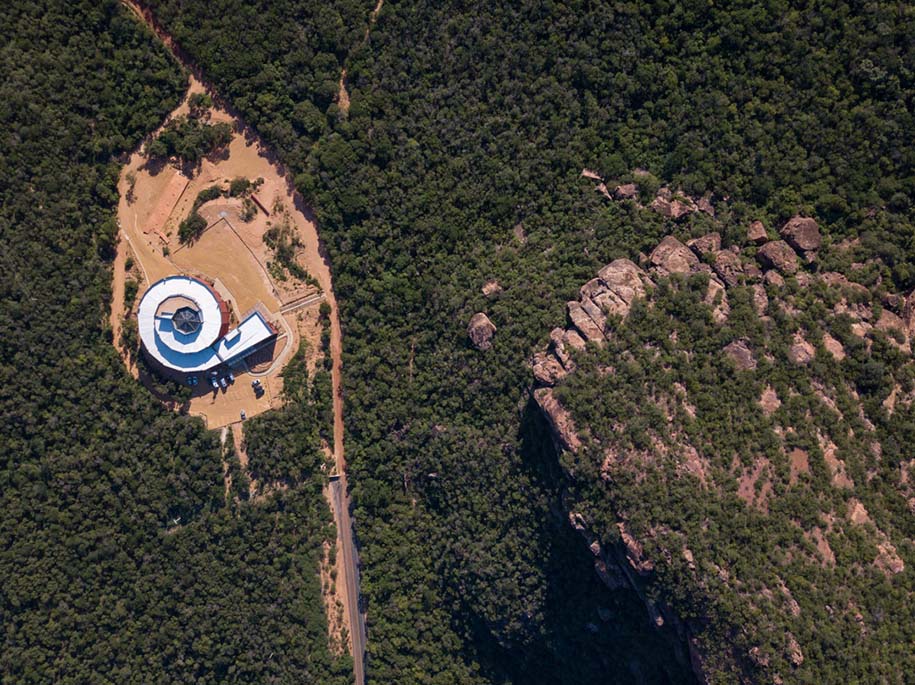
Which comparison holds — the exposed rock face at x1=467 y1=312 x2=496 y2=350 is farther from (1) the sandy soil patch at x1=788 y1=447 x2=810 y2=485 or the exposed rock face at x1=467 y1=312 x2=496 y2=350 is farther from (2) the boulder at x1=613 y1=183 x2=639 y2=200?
(1) the sandy soil patch at x1=788 y1=447 x2=810 y2=485

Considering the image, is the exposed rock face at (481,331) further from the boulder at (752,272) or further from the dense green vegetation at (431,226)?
the boulder at (752,272)

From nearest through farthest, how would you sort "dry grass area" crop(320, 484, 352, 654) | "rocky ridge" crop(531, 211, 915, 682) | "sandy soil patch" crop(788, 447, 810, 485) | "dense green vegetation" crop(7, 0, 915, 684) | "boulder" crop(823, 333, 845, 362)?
1. "rocky ridge" crop(531, 211, 915, 682)
2. "sandy soil patch" crop(788, 447, 810, 485)
3. "boulder" crop(823, 333, 845, 362)
4. "dense green vegetation" crop(7, 0, 915, 684)
5. "dry grass area" crop(320, 484, 352, 654)

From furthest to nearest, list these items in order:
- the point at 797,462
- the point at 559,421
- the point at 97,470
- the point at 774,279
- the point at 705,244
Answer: the point at 97,470 < the point at 705,244 < the point at 774,279 < the point at 559,421 < the point at 797,462

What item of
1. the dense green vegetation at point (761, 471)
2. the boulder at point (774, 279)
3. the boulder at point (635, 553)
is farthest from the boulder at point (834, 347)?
the boulder at point (635, 553)

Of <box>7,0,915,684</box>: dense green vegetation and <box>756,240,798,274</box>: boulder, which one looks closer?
<box>756,240,798,274</box>: boulder

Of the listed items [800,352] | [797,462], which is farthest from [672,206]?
[797,462]

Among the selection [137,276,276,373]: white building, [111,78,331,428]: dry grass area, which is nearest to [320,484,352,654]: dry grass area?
[111,78,331,428]: dry grass area

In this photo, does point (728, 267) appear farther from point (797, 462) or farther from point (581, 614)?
point (581, 614)
